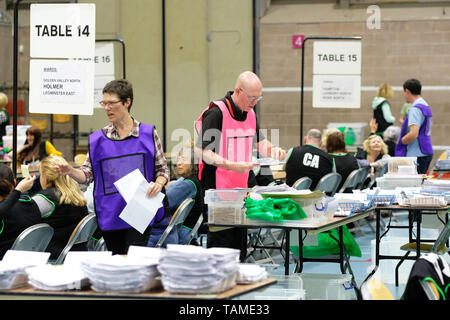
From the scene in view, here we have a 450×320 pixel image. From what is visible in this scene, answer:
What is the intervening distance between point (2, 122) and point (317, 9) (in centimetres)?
583

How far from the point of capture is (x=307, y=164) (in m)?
7.01

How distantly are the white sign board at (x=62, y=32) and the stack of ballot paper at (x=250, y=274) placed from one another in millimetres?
2817

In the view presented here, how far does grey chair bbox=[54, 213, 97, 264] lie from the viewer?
4195 mm

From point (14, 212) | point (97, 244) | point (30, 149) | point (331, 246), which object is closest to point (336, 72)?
point (30, 149)

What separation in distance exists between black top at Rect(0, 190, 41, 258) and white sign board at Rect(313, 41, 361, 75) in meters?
5.32

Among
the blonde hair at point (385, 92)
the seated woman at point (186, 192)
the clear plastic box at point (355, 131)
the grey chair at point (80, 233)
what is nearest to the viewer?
the grey chair at point (80, 233)

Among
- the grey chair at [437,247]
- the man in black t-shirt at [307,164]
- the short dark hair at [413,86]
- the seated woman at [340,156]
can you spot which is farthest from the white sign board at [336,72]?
the grey chair at [437,247]

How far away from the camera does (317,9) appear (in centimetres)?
1262

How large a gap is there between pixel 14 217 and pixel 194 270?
7.02ft

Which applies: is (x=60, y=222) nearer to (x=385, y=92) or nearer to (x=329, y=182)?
(x=329, y=182)

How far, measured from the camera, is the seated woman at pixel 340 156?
747cm

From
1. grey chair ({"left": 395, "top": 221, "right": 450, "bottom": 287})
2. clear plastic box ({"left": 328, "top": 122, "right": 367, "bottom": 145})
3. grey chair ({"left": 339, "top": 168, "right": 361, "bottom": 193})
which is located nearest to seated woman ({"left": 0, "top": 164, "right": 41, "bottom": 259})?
grey chair ({"left": 395, "top": 221, "right": 450, "bottom": 287})

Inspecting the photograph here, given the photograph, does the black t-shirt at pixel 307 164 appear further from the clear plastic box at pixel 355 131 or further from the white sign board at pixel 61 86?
the clear plastic box at pixel 355 131
